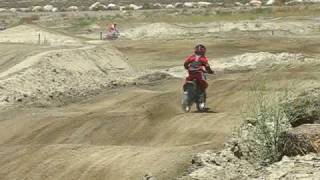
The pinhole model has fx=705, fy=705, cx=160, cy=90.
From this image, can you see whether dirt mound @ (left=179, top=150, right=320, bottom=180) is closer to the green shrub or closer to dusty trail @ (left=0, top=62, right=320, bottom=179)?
dusty trail @ (left=0, top=62, right=320, bottom=179)

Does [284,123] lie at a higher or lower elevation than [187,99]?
higher

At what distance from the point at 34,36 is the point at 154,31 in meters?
11.8

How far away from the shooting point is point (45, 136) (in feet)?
54.6

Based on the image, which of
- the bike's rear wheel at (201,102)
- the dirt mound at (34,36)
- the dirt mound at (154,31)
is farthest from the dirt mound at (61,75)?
the dirt mound at (154,31)

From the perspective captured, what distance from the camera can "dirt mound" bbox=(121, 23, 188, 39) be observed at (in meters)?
53.0

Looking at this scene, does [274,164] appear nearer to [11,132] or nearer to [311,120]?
[311,120]

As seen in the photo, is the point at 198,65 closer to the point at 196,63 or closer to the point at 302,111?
the point at 196,63

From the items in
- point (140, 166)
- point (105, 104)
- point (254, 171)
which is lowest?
point (105, 104)

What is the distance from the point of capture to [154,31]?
54.0 meters

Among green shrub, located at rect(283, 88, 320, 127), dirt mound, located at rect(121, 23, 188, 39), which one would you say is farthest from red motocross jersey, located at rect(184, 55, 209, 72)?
dirt mound, located at rect(121, 23, 188, 39)

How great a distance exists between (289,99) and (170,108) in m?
9.85

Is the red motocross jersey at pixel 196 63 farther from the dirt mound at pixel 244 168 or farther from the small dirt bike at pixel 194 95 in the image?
the dirt mound at pixel 244 168

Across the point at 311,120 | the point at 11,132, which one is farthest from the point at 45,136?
the point at 311,120

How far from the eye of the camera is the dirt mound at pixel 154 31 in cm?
5300
